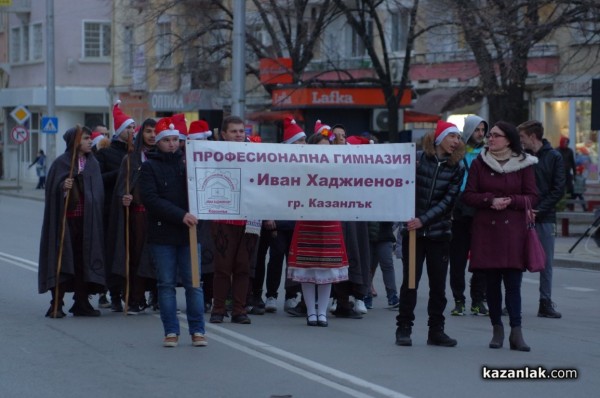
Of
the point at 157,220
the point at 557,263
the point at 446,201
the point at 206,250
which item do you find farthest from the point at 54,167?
the point at 557,263

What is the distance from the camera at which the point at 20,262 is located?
18453mm

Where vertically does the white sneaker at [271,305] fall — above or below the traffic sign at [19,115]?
below

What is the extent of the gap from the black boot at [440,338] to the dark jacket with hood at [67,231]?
356 centimetres

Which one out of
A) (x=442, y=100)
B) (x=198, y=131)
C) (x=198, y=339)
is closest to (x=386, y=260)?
(x=198, y=131)

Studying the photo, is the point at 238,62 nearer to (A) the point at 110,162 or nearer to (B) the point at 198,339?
(A) the point at 110,162

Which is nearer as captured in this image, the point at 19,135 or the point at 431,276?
the point at 431,276

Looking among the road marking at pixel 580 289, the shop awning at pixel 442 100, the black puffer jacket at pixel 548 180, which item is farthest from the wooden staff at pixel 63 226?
the shop awning at pixel 442 100

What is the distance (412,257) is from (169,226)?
6.62 ft

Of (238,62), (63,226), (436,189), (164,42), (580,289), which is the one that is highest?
(164,42)

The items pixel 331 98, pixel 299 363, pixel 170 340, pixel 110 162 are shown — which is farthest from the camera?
pixel 331 98

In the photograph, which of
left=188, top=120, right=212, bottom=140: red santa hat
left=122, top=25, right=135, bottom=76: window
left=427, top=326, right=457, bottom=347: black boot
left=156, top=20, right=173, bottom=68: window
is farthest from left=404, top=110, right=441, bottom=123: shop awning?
left=427, top=326, right=457, bottom=347: black boot

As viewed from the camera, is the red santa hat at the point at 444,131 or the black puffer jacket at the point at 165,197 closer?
the black puffer jacket at the point at 165,197

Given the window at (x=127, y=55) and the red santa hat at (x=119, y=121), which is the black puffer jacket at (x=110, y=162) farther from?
the window at (x=127, y=55)

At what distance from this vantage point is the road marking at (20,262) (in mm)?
17695
